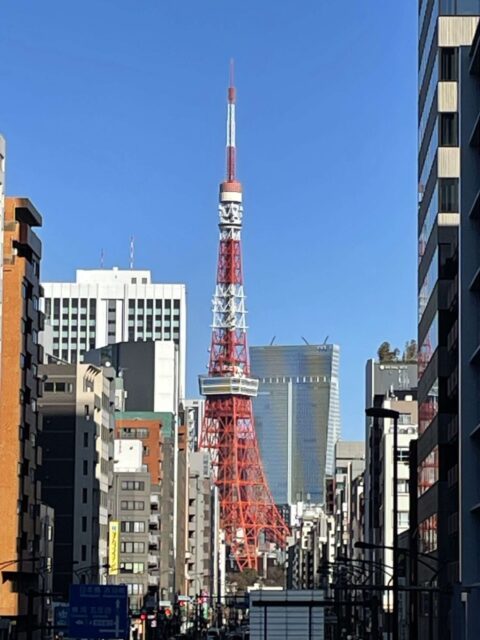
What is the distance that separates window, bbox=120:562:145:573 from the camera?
171125mm

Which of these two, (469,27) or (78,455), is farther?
(78,455)

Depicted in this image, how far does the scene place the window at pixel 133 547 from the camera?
172125 millimetres

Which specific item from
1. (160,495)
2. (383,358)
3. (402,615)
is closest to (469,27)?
(402,615)

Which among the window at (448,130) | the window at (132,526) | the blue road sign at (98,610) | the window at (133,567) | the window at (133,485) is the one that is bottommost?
the blue road sign at (98,610)

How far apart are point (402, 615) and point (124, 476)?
6038cm

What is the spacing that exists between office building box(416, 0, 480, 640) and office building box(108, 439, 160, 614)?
87.8 meters

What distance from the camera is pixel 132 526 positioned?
566 feet

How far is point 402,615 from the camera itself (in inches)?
4434

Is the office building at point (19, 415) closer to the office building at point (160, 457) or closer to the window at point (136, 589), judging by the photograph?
the window at point (136, 589)

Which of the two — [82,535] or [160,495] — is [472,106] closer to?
[82,535]

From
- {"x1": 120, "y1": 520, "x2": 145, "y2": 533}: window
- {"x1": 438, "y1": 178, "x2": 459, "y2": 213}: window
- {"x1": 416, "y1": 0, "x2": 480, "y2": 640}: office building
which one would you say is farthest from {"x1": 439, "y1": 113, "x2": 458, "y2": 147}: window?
{"x1": 120, "y1": 520, "x2": 145, "y2": 533}: window

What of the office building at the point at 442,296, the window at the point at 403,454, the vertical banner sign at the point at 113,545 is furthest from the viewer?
the vertical banner sign at the point at 113,545

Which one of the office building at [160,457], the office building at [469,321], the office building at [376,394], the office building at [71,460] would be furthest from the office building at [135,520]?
the office building at [469,321]

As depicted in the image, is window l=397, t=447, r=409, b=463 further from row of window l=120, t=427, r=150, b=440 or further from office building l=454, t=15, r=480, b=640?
office building l=454, t=15, r=480, b=640
